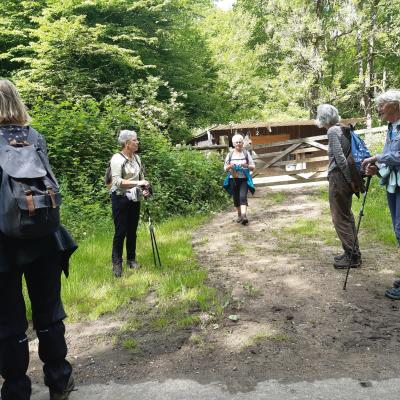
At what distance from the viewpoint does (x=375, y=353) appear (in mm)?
3107

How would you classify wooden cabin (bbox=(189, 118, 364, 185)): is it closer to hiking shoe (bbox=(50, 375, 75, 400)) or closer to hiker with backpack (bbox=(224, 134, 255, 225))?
hiker with backpack (bbox=(224, 134, 255, 225))

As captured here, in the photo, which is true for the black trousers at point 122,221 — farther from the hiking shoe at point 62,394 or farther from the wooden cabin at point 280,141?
the wooden cabin at point 280,141

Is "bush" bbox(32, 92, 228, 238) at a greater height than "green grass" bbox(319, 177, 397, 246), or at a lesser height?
greater

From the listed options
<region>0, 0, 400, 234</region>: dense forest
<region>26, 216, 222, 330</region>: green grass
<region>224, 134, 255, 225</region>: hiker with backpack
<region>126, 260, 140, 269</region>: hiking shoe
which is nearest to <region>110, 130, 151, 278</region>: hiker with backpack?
<region>126, 260, 140, 269</region>: hiking shoe

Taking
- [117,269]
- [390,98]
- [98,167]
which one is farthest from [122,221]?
[98,167]

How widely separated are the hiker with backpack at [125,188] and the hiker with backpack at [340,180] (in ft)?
7.75

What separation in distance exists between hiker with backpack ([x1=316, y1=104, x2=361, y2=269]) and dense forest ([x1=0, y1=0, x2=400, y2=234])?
192 inches

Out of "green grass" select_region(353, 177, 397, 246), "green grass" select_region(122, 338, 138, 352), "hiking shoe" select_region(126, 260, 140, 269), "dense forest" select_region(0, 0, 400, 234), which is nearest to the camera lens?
"green grass" select_region(122, 338, 138, 352)

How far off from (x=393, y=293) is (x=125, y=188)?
334 cm

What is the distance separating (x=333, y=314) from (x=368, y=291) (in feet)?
2.55

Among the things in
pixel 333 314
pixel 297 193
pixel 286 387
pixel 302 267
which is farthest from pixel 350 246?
pixel 297 193

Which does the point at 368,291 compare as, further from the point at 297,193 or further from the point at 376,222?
the point at 297,193

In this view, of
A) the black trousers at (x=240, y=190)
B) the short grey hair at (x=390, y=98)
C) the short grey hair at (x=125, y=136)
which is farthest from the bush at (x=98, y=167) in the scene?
the short grey hair at (x=390, y=98)

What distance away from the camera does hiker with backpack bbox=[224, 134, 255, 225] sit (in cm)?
835
